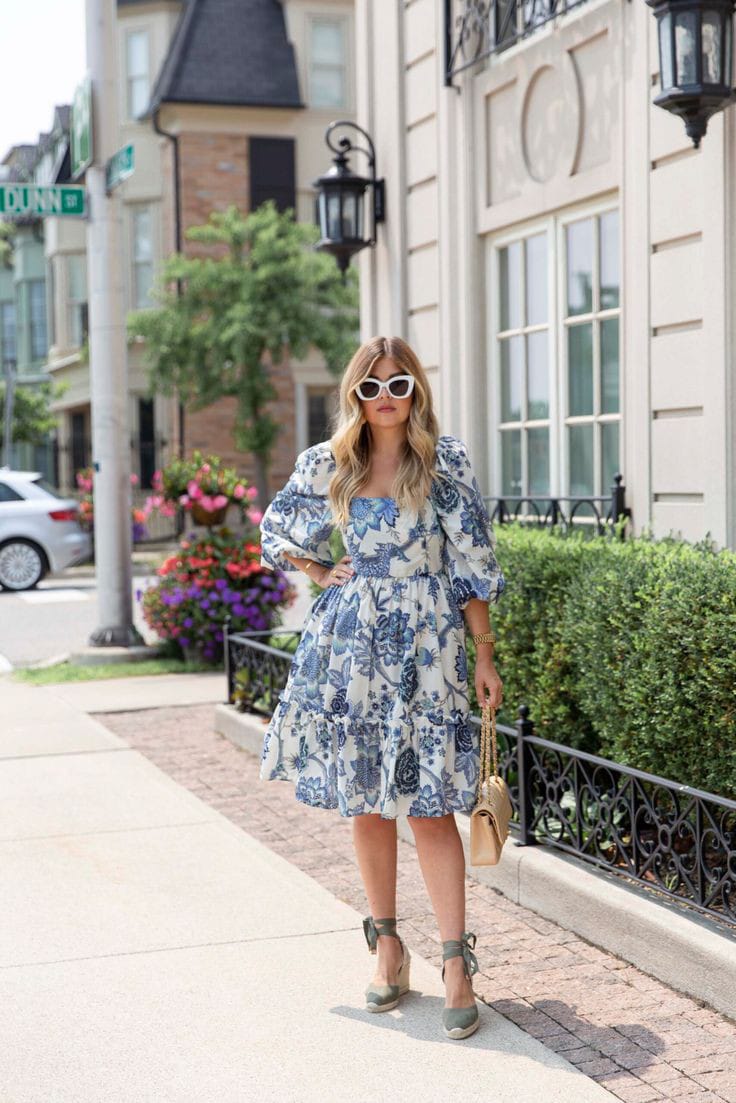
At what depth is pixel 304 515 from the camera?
434cm

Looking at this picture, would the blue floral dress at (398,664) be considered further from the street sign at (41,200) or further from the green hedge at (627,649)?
the street sign at (41,200)

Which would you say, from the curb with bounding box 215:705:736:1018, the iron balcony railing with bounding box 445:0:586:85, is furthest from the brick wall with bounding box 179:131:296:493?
the curb with bounding box 215:705:736:1018

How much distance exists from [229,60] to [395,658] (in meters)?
24.9

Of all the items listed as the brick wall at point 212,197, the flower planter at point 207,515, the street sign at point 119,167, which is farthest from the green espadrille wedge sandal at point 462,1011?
the brick wall at point 212,197

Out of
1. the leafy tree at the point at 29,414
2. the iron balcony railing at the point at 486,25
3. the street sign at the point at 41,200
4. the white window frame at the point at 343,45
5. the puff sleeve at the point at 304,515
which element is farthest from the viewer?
the leafy tree at the point at 29,414

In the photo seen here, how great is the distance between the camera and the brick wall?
27.0 meters

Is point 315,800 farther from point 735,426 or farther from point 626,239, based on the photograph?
point 626,239

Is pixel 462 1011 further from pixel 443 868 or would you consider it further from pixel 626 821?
pixel 626 821

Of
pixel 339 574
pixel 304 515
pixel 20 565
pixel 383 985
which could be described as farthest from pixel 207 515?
pixel 20 565

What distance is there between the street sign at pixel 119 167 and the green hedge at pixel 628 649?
196 inches

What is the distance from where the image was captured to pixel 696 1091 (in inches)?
139

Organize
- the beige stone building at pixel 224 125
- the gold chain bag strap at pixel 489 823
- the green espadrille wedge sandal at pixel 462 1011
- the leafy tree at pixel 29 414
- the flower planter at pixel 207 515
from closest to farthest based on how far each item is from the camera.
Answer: the green espadrille wedge sandal at pixel 462 1011, the gold chain bag strap at pixel 489 823, the flower planter at pixel 207 515, the beige stone building at pixel 224 125, the leafy tree at pixel 29 414

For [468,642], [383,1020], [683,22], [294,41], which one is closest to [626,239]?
[683,22]

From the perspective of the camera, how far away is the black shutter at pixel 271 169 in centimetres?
2723
